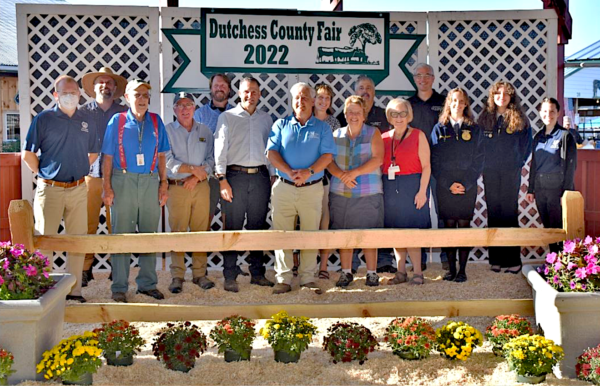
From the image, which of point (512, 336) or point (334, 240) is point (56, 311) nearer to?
point (334, 240)

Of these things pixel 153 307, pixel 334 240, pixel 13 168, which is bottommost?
pixel 153 307

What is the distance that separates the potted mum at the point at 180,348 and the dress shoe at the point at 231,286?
1.83 metres

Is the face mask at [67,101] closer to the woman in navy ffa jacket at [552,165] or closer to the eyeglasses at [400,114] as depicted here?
the eyeglasses at [400,114]

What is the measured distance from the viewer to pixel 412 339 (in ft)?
11.6

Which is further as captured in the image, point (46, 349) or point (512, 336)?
point (512, 336)

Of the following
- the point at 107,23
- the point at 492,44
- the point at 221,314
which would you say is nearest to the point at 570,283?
the point at 221,314

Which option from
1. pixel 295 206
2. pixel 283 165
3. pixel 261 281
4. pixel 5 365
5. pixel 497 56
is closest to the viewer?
pixel 5 365

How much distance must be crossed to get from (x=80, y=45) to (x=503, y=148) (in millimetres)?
4010

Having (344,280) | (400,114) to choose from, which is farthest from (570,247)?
(344,280)

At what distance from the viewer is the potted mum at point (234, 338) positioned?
355cm

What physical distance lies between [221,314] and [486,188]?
119 inches

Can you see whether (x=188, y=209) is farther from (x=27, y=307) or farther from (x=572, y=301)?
(x=572, y=301)

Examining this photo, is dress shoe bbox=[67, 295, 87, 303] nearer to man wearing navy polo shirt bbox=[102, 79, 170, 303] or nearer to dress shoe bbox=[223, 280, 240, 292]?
man wearing navy polo shirt bbox=[102, 79, 170, 303]

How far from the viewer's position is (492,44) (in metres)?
6.43
